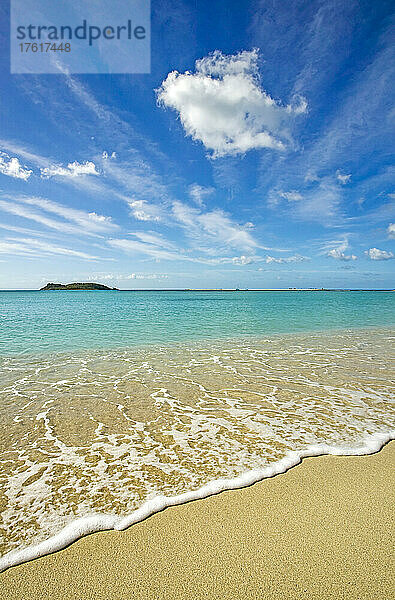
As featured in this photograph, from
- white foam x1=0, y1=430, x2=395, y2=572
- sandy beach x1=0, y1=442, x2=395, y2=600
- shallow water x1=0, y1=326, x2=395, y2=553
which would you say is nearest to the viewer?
sandy beach x1=0, y1=442, x2=395, y2=600

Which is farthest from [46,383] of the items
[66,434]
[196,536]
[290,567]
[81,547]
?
[290,567]

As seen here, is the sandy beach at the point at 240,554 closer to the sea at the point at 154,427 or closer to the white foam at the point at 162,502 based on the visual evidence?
the white foam at the point at 162,502

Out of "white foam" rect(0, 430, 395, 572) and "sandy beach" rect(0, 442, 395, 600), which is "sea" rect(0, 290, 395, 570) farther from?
"sandy beach" rect(0, 442, 395, 600)

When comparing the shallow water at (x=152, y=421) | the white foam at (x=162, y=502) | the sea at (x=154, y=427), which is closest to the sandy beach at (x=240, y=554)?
the white foam at (x=162, y=502)

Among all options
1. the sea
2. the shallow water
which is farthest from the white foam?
the shallow water

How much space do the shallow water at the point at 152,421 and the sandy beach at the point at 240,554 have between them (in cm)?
52

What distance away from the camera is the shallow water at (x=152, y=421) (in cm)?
424

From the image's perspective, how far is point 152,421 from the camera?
21.9ft

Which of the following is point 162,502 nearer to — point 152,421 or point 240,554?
point 240,554

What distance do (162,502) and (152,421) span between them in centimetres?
276

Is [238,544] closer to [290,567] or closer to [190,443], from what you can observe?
[290,567]

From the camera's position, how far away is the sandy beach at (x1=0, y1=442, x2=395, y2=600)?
2806mm

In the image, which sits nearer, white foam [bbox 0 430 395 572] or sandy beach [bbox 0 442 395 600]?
sandy beach [bbox 0 442 395 600]

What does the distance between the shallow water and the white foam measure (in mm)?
117
